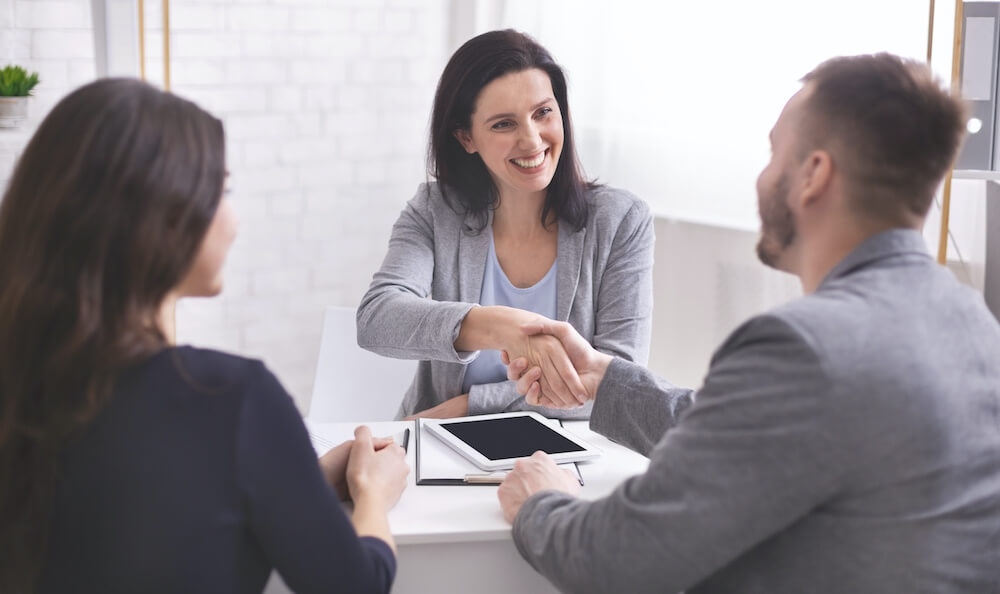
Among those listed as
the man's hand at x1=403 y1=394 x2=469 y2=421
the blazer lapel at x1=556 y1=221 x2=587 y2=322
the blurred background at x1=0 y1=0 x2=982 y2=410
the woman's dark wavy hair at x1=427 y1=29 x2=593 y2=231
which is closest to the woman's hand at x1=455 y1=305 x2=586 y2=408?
the man's hand at x1=403 y1=394 x2=469 y2=421

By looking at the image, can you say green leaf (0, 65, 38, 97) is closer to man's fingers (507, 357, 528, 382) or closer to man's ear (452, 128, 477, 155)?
man's ear (452, 128, 477, 155)

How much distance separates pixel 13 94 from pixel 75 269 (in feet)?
6.76

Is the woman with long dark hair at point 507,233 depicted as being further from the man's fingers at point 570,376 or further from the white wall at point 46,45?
the white wall at point 46,45

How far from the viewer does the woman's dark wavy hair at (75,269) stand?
3.22 feet

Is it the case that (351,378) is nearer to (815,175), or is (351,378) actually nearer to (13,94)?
(13,94)

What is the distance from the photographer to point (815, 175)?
1187mm

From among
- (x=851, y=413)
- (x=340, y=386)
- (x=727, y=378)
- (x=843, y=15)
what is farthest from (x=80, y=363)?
(x=843, y=15)

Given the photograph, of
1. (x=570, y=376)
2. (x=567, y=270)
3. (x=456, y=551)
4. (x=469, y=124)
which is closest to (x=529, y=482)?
(x=456, y=551)

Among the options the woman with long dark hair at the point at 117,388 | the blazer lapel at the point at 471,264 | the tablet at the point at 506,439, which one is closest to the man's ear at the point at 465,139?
the blazer lapel at the point at 471,264

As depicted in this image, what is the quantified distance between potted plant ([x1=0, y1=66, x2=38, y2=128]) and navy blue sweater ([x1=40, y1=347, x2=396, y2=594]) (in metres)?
2.10

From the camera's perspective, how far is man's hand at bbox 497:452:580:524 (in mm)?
1419

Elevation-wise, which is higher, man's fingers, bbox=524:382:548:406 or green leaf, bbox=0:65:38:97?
green leaf, bbox=0:65:38:97

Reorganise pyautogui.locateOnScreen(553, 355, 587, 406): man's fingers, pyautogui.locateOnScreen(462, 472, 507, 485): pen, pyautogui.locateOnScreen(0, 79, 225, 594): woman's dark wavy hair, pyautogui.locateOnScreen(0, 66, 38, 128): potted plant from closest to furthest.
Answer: pyautogui.locateOnScreen(0, 79, 225, 594): woman's dark wavy hair
pyautogui.locateOnScreen(462, 472, 507, 485): pen
pyautogui.locateOnScreen(553, 355, 587, 406): man's fingers
pyautogui.locateOnScreen(0, 66, 38, 128): potted plant

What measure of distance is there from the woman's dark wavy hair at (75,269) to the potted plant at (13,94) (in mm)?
1970
